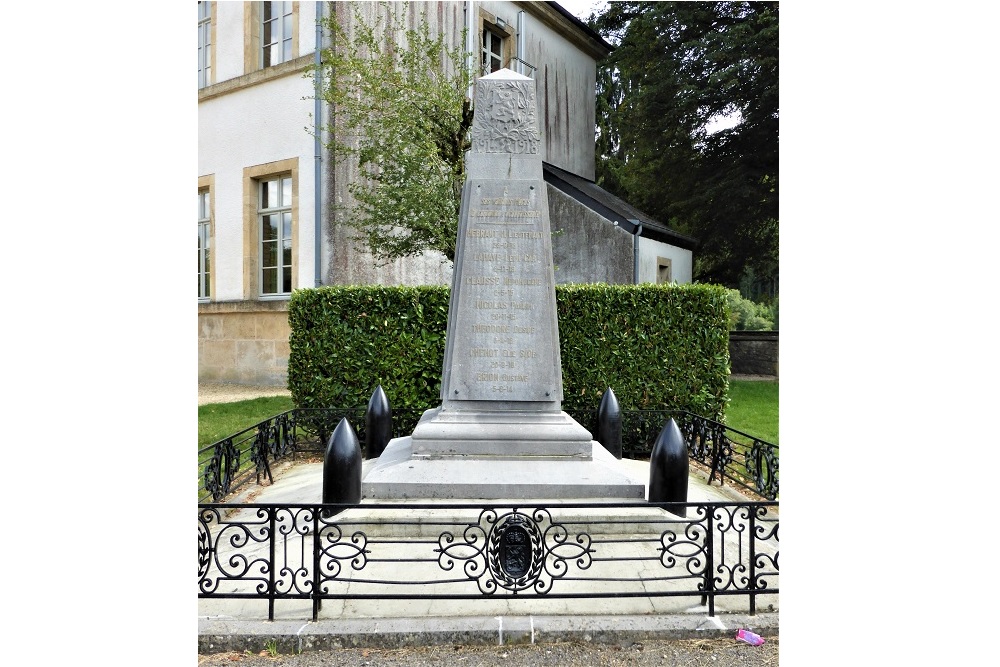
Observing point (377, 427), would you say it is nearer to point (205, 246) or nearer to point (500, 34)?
point (205, 246)

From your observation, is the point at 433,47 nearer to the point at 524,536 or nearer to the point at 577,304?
the point at 577,304

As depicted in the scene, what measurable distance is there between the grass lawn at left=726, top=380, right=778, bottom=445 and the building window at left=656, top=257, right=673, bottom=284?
3.19 meters

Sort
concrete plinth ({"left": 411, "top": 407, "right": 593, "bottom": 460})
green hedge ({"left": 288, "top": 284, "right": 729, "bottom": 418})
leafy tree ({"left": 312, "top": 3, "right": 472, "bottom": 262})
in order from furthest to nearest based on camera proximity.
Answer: leafy tree ({"left": 312, "top": 3, "right": 472, "bottom": 262}) → green hedge ({"left": 288, "top": 284, "right": 729, "bottom": 418}) → concrete plinth ({"left": 411, "top": 407, "right": 593, "bottom": 460})

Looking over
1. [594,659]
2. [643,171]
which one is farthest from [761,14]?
[594,659]

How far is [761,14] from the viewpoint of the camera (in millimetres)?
15797

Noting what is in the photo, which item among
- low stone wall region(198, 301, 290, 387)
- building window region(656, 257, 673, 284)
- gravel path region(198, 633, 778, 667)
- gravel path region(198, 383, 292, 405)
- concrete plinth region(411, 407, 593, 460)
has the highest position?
→ building window region(656, 257, 673, 284)

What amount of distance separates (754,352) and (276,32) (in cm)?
1438

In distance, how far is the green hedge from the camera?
310 inches

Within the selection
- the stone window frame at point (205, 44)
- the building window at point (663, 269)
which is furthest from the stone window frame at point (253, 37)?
the building window at point (663, 269)

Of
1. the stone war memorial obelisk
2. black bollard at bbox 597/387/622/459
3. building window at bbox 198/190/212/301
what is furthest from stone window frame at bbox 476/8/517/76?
black bollard at bbox 597/387/622/459

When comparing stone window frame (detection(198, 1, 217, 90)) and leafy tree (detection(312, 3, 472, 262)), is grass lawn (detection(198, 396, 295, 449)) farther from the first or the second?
stone window frame (detection(198, 1, 217, 90))

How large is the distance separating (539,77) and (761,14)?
576 cm

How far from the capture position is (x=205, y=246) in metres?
15.0

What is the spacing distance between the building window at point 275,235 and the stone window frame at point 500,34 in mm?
5319
